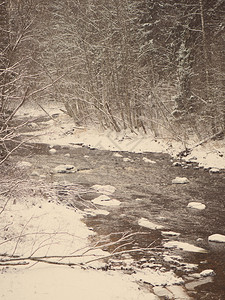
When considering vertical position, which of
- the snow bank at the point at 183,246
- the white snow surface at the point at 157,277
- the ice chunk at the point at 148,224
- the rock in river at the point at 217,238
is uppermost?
the white snow surface at the point at 157,277

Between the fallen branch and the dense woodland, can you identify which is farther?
the dense woodland

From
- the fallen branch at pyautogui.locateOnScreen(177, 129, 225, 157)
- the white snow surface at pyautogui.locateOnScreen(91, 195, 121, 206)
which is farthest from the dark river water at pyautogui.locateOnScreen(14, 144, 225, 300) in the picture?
the fallen branch at pyautogui.locateOnScreen(177, 129, 225, 157)

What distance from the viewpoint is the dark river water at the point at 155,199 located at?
789 centimetres

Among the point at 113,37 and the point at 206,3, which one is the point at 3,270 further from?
the point at 113,37

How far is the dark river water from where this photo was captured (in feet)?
25.9

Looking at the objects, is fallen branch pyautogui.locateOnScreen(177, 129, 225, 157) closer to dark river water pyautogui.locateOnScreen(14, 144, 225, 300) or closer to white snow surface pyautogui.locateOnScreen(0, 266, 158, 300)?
dark river water pyautogui.locateOnScreen(14, 144, 225, 300)

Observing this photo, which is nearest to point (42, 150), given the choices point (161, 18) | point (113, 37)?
point (113, 37)

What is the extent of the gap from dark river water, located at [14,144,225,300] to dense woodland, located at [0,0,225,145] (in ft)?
13.7

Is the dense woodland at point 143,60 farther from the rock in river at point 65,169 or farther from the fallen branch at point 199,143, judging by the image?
the rock in river at point 65,169

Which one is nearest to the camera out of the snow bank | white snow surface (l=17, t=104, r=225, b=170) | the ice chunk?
the snow bank

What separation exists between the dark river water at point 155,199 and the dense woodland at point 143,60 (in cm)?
Answer: 418

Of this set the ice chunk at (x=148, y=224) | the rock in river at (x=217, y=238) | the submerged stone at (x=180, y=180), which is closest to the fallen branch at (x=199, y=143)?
the submerged stone at (x=180, y=180)

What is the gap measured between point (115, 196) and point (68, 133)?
1438 cm

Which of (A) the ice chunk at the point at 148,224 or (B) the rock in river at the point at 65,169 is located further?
(B) the rock in river at the point at 65,169
